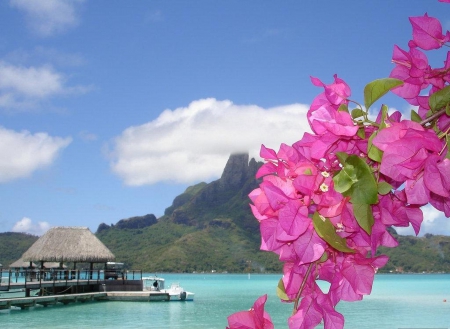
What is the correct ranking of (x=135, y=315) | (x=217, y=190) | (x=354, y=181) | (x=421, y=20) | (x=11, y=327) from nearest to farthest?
(x=354, y=181) → (x=421, y=20) → (x=11, y=327) → (x=135, y=315) → (x=217, y=190)

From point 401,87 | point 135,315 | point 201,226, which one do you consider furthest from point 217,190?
point 401,87

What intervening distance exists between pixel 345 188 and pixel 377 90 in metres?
0.16

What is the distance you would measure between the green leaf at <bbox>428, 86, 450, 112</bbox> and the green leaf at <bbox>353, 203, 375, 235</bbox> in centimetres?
19

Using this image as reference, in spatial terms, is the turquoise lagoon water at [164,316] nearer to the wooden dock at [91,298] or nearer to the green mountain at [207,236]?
the wooden dock at [91,298]

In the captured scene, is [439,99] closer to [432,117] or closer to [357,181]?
[432,117]

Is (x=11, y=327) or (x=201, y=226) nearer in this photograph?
(x=11, y=327)

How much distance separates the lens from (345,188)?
57 cm

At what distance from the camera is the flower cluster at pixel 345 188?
22.4 inches

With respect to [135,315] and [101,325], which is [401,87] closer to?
[101,325]

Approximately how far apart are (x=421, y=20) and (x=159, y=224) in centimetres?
10359

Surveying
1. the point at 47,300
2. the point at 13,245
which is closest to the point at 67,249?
the point at 47,300

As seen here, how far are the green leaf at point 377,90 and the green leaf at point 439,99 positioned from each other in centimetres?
5

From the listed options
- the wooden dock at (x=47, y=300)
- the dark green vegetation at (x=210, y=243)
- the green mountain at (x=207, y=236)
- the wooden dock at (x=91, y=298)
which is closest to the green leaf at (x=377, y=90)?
the wooden dock at (x=47, y=300)

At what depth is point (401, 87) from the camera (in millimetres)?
743
